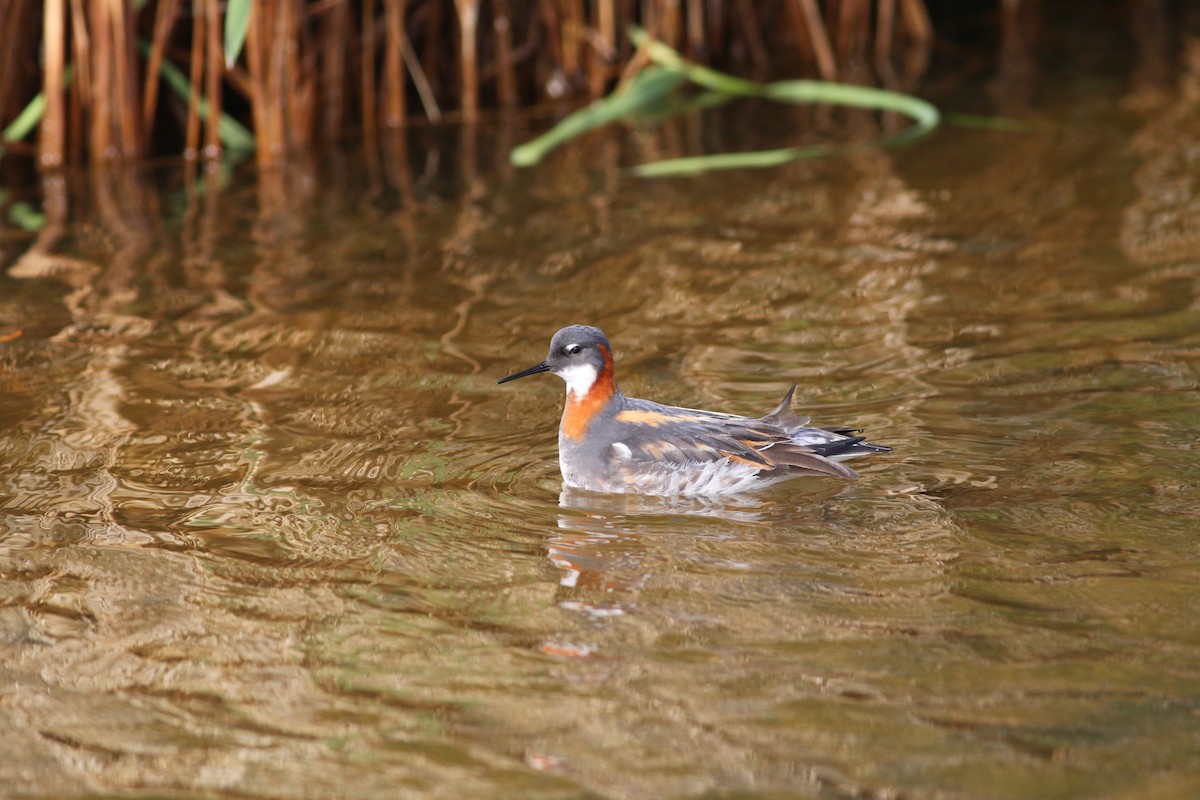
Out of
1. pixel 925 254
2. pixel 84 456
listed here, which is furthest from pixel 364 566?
pixel 925 254

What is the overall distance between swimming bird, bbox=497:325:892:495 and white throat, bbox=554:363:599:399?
95mm

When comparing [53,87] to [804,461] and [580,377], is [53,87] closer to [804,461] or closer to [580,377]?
[580,377]

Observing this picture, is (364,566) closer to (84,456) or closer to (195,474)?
(195,474)

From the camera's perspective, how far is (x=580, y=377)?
5809mm

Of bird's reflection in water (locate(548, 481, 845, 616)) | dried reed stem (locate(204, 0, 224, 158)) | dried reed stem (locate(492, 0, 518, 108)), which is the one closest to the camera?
bird's reflection in water (locate(548, 481, 845, 616))

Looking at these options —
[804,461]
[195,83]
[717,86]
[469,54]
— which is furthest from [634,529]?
[469,54]

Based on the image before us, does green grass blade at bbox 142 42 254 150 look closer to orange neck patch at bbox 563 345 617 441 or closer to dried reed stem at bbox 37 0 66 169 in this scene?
dried reed stem at bbox 37 0 66 169

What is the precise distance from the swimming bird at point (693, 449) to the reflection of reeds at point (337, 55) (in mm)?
3892

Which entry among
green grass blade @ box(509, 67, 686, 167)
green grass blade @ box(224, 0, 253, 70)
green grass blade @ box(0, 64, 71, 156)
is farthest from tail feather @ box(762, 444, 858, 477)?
green grass blade @ box(0, 64, 71, 156)

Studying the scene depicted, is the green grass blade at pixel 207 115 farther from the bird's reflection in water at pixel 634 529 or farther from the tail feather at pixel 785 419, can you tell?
the tail feather at pixel 785 419

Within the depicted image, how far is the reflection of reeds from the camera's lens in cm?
953

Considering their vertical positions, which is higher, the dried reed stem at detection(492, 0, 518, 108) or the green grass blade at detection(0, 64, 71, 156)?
the dried reed stem at detection(492, 0, 518, 108)

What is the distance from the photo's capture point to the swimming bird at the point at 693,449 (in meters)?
5.34

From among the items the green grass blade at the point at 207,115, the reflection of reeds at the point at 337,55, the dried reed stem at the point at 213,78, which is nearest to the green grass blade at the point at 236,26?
the reflection of reeds at the point at 337,55
